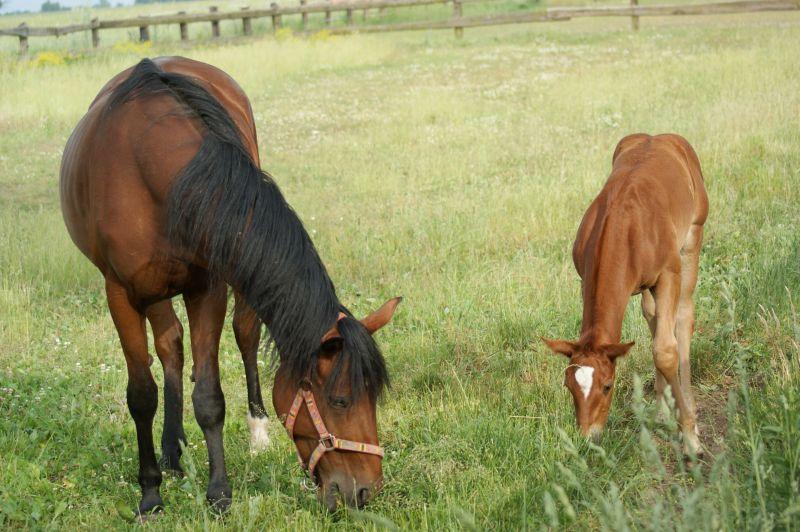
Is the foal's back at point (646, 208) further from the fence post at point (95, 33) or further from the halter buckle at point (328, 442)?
→ the fence post at point (95, 33)

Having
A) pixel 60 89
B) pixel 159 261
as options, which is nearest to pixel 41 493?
pixel 159 261

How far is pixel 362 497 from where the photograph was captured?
10.8 feet

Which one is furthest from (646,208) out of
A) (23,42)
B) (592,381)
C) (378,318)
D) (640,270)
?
(23,42)

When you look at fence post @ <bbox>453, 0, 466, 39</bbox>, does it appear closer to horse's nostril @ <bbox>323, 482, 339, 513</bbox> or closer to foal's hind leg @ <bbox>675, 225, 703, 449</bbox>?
foal's hind leg @ <bbox>675, 225, 703, 449</bbox>

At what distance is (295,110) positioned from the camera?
14992 millimetres

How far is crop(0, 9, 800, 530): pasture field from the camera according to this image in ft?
11.0

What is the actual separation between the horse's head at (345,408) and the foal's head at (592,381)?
90cm

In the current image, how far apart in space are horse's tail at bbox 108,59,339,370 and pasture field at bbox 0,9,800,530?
0.48 meters

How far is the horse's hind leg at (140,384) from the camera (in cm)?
394

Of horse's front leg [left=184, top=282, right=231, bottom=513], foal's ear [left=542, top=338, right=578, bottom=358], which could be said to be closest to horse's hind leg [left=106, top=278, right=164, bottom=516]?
horse's front leg [left=184, top=282, right=231, bottom=513]

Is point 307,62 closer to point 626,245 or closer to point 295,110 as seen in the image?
point 295,110

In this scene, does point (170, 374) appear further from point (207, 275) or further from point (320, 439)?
point (320, 439)

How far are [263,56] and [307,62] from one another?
41.7 inches

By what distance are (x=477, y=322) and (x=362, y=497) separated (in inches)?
92.4
